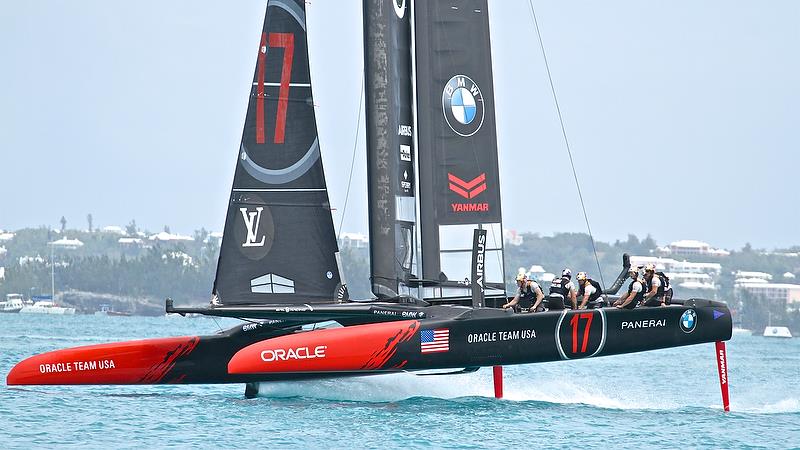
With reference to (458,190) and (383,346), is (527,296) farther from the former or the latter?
(383,346)

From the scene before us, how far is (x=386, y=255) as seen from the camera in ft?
53.7

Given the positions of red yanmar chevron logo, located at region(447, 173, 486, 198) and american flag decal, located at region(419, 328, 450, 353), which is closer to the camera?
american flag decal, located at region(419, 328, 450, 353)

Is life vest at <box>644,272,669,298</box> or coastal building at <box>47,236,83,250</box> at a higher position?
coastal building at <box>47,236,83,250</box>

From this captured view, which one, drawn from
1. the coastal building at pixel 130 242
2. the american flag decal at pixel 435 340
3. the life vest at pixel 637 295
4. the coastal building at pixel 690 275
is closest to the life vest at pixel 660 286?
the life vest at pixel 637 295

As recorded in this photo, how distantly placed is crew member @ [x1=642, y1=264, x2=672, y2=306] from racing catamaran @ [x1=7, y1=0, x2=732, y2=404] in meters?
0.29

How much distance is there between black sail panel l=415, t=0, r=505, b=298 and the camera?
16.4 metres

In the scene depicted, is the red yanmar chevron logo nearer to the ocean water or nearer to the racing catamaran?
the racing catamaran

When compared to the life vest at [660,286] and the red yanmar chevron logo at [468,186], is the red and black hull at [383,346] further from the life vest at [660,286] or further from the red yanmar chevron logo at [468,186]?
the red yanmar chevron logo at [468,186]

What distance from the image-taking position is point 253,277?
15570mm

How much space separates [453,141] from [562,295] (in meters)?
2.26

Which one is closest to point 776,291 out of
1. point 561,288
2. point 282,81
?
point 561,288

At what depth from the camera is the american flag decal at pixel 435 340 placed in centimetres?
1455

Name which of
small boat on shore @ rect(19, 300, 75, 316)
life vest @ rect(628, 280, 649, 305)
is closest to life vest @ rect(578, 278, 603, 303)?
life vest @ rect(628, 280, 649, 305)

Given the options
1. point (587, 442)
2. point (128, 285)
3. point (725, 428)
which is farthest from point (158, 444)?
point (128, 285)
